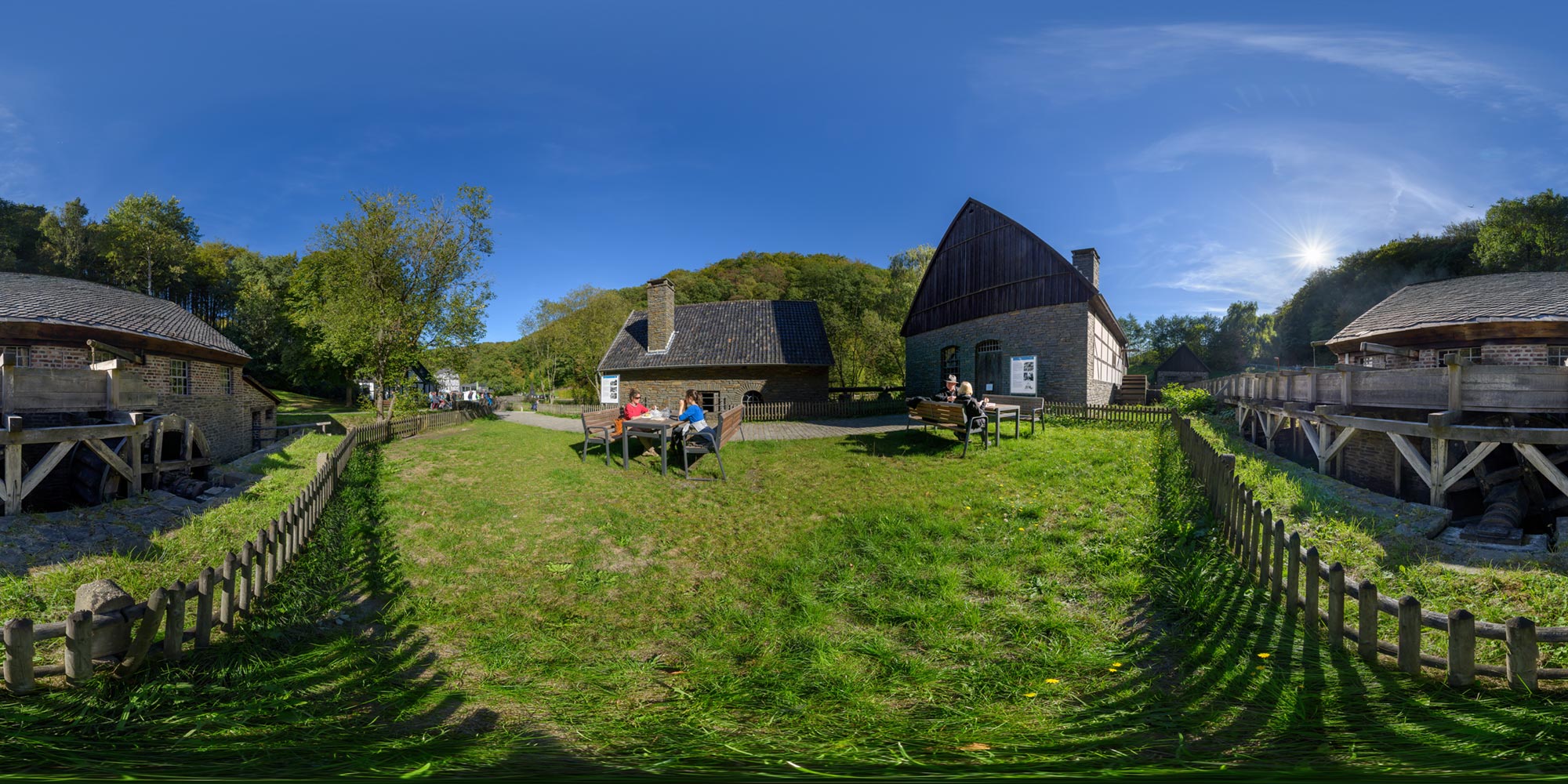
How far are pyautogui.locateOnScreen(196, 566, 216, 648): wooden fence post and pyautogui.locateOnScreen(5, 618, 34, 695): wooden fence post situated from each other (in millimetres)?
665

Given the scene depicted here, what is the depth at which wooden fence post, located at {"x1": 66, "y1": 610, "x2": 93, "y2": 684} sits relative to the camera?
3.21 metres

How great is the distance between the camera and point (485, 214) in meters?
22.2

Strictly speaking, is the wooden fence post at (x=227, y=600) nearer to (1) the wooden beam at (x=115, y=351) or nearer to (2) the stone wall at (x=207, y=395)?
(1) the wooden beam at (x=115, y=351)

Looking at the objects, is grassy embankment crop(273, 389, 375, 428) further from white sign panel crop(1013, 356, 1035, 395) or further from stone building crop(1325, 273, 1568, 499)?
stone building crop(1325, 273, 1568, 499)

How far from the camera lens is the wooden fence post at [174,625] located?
3545 mm

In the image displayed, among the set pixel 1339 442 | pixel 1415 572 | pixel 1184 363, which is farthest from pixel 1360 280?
pixel 1415 572

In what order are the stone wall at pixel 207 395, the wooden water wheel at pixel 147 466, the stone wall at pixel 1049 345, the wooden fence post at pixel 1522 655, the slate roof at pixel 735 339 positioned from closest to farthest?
the wooden fence post at pixel 1522 655 → the wooden water wheel at pixel 147 466 → the stone wall at pixel 207 395 → the stone wall at pixel 1049 345 → the slate roof at pixel 735 339

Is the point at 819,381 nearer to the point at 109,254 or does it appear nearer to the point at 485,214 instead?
the point at 485,214

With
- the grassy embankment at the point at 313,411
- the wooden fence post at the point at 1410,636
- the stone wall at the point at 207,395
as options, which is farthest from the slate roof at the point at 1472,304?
the grassy embankment at the point at 313,411

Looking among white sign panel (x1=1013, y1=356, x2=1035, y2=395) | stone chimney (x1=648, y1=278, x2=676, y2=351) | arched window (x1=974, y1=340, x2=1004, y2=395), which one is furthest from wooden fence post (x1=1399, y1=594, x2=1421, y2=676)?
stone chimney (x1=648, y1=278, x2=676, y2=351)

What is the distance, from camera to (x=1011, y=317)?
850 inches

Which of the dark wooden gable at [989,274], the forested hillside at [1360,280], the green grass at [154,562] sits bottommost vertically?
the green grass at [154,562]

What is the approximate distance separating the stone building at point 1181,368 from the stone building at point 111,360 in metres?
64.1

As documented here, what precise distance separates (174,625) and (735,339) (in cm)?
2231
